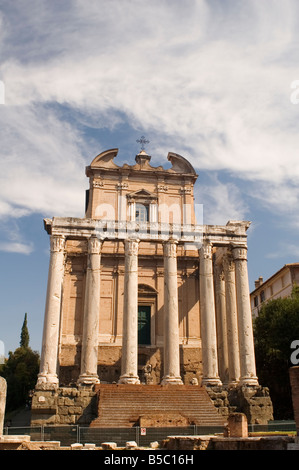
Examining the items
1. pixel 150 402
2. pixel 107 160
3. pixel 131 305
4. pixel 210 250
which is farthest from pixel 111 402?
pixel 107 160

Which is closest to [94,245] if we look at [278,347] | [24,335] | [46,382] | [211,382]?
[46,382]

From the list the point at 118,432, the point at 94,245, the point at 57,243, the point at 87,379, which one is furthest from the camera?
the point at 94,245

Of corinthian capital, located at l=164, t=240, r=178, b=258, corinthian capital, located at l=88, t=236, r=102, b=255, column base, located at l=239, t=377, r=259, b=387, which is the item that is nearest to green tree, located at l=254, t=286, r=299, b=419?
column base, located at l=239, t=377, r=259, b=387

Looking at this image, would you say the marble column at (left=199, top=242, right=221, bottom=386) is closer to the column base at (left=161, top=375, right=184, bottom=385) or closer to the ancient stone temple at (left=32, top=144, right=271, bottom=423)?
the ancient stone temple at (left=32, top=144, right=271, bottom=423)

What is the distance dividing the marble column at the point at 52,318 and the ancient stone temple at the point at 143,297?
0.06 meters

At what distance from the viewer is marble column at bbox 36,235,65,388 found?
2614cm

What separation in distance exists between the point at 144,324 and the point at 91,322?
5.85 metres

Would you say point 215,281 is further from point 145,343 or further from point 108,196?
point 108,196

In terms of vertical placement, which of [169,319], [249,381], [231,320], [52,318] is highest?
[231,320]

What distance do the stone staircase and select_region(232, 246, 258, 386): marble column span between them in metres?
2.93

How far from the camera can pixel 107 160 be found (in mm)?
36156

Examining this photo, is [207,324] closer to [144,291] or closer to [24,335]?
[144,291]

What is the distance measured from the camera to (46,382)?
1014 inches
